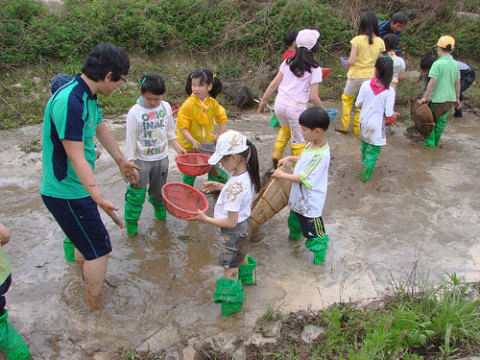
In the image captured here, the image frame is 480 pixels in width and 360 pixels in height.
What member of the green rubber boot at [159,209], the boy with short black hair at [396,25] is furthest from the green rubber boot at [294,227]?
the boy with short black hair at [396,25]

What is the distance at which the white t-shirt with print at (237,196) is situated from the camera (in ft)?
9.47

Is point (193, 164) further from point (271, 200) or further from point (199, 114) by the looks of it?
point (271, 200)

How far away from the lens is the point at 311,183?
11.6 feet

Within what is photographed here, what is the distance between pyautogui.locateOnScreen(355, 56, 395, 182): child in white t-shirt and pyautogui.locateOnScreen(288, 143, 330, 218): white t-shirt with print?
189 cm

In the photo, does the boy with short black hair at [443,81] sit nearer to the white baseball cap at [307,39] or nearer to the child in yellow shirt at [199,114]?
the white baseball cap at [307,39]

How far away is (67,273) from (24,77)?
5741 mm

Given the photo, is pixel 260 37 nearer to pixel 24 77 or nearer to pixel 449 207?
pixel 24 77

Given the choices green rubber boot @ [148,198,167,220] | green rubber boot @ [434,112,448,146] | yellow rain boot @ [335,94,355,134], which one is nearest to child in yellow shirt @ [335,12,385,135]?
yellow rain boot @ [335,94,355,134]

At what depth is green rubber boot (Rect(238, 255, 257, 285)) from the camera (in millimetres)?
3428

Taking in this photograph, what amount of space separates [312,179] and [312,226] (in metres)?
0.45

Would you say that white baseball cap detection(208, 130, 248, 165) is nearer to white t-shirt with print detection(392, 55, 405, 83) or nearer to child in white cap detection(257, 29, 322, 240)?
child in white cap detection(257, 29, 322, 240)

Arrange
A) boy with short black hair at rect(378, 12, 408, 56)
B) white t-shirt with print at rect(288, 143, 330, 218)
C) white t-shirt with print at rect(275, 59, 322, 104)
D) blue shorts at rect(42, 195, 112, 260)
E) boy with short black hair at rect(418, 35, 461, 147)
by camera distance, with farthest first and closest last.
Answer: boy with short black hair at rect(378, 12, 408, 56) < boy with short black hair at rect(418, 35, 461, 147) < white t-shirt with print at rect(275, 59, 322, 104) < white t-shirt with print at rect(288, 143, 330, 218) < blue shorts at rect(42, 195, 112, 260)

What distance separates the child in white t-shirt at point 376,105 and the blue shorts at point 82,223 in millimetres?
3633

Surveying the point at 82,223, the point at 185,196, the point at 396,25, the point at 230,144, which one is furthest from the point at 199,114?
the point at 396,25
